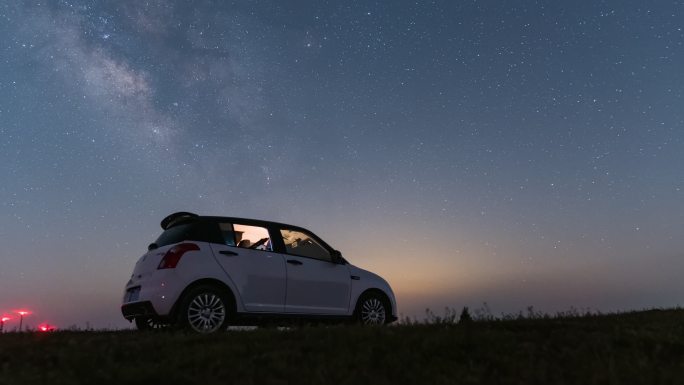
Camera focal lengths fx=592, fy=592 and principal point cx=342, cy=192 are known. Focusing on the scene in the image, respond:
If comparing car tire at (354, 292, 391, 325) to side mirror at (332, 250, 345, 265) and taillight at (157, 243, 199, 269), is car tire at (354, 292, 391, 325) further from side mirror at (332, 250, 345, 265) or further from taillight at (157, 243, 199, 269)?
taillight at (157, 243, 199, 269)

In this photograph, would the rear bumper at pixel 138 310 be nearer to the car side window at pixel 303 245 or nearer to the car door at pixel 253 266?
the car door at pixel 253 266

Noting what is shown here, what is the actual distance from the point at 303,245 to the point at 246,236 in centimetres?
106

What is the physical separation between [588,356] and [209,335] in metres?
4.42

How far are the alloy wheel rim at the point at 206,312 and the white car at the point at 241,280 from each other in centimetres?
1

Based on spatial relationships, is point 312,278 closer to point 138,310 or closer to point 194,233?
point 194,233

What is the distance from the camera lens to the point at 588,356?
20.5 ft

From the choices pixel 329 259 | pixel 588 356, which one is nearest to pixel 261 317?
pixel 329 259

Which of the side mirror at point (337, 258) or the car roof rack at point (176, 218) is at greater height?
the car roof rack at point (176, 218)

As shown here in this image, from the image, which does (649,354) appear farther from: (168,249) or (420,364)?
(168,249)

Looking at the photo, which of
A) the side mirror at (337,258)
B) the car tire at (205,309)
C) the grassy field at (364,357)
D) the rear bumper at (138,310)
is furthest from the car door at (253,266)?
the grassy field at (364,357)

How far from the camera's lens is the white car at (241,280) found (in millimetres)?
8641

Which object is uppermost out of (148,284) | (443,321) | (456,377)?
(148,284)

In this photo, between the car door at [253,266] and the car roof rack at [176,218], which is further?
the car roof rack at [176,218]

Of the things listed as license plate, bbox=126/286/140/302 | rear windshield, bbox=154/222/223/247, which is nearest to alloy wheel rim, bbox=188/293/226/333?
rear windshield, bbox=154/222/223/247
